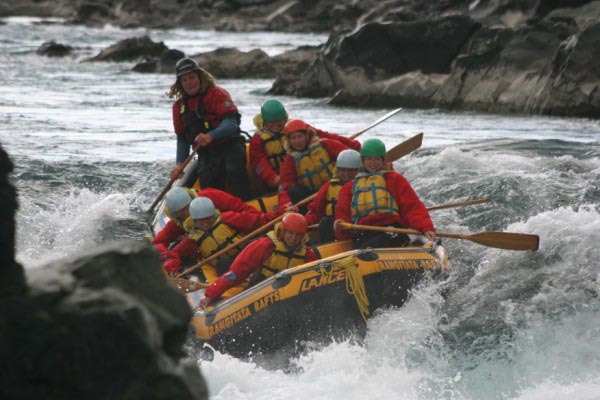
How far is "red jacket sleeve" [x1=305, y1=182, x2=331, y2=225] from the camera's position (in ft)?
27.3


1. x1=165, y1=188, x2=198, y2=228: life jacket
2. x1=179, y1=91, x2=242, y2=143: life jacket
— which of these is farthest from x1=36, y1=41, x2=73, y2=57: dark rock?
x1=165, y1=188, x2=198, y2=228: life jacket

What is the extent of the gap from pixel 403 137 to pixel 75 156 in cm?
548

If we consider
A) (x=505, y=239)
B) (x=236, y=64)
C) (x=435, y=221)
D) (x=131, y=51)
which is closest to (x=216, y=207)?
(x=505, y=239)

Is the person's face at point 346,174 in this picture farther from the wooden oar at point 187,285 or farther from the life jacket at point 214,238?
the wooden oar at point 187,285

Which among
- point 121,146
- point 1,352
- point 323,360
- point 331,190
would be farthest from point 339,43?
point 1,352

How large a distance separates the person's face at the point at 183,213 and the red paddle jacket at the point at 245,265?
35.4 inches

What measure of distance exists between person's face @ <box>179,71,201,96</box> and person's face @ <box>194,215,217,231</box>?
1529 mm

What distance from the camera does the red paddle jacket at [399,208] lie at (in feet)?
25.7

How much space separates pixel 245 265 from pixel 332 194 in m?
1.28

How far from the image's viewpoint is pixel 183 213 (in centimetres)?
808

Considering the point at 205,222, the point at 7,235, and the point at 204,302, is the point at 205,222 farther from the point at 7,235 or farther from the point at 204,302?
the point at 7,235

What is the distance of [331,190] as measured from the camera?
27.1 feet

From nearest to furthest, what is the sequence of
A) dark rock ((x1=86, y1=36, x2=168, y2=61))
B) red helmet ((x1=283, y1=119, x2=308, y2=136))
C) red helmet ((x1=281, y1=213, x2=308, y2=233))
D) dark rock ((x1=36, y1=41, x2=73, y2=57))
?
red helmet ((x1=281, y1=213, x2=308, y2=233)), red helmet ((x1=283, y1=119, x2=308, y2=136)), dark rock ((x1=86, y1=36, x2=168, y2=61)), dark rock ((x1=36, y1=41, x2=73, y2=57))

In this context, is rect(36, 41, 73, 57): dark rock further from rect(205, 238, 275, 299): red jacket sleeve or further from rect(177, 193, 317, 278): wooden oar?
rect(205, 238, 275, 299): red jacket sleeve
